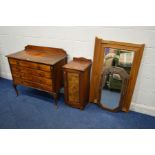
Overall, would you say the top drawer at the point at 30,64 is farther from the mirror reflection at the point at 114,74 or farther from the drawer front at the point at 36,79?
the mirror reflection at the point at 114,74

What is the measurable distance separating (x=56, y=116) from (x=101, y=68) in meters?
0.99

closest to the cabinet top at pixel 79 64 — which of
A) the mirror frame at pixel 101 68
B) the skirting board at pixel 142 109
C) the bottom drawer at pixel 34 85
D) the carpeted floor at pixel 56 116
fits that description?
the mirror frame at pixel 101 68

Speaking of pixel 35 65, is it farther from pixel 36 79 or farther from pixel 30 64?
pixel 36 79

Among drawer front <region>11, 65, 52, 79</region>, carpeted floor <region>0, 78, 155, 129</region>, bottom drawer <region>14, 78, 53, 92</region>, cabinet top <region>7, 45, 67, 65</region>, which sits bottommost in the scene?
carpeted floor <region>0, 78, 155, 129</region>

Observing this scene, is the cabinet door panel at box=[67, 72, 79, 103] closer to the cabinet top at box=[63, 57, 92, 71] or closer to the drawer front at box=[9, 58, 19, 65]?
the cabinet top at box=[63, 57, 92, 71]

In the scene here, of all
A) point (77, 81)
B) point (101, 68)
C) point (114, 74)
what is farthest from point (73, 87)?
point (114, 74)

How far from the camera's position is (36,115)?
2.38 m

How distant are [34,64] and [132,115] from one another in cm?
164

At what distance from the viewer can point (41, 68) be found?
87.8 inches

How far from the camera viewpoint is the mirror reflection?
83.4 inches

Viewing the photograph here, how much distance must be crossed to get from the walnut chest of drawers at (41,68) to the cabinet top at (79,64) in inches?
5.9

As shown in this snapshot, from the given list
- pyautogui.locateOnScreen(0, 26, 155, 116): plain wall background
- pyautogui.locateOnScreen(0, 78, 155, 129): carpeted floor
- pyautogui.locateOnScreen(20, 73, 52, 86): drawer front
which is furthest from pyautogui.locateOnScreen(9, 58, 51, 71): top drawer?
pyautogui.locateOnScreen(0, 78, 155, 129): carpeted floor

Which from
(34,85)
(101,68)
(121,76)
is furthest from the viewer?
(34,85)

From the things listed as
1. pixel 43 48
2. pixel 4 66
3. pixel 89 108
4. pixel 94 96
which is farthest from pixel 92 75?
pixel 4 66
